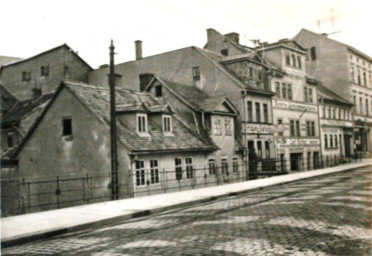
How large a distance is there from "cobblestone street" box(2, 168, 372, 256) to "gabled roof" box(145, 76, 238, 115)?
18.2 meters

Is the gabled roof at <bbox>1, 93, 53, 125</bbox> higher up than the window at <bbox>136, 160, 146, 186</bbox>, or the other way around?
the gabled roof at <bbox>1, 93, 53, 125</bbox>

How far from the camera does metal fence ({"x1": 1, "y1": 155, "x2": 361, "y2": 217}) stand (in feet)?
75.1

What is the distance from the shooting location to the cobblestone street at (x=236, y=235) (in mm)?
7645

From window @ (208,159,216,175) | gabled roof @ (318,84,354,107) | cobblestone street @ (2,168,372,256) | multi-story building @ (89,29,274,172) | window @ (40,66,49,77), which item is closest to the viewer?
cobblestone street @ (2,168,372,256)

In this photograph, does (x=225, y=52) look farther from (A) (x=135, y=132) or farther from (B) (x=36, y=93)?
(A) (x=135, y=132)

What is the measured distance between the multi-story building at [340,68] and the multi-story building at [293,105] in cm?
831

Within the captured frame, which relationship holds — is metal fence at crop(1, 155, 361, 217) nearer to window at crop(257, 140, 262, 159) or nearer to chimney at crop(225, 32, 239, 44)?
window at crop(257, 140, 262, 159)

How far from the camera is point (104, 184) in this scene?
23500 mm

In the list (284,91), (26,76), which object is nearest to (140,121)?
(284,91)

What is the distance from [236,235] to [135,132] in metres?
16.5

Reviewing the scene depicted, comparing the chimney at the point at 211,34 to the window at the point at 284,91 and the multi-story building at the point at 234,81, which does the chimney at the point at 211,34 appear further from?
the window at the point at 284,91

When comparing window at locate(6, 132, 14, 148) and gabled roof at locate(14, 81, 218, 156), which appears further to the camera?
window at locate(6, 132, 14, 148)

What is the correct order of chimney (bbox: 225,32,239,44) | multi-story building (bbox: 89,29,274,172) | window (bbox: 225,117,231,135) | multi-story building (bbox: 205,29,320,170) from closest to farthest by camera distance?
window (bbox: 225,117,231,135)
multi-story building (bbox: 89,29,274,172)
multi-story building (bbox: 205,29,320,170)
chimney (bbox: 225,32,239,44)

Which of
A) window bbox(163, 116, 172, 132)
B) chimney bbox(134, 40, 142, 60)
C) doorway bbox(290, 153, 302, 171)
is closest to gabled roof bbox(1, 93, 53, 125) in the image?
chimney bbox(134, 40, 142, 60)
